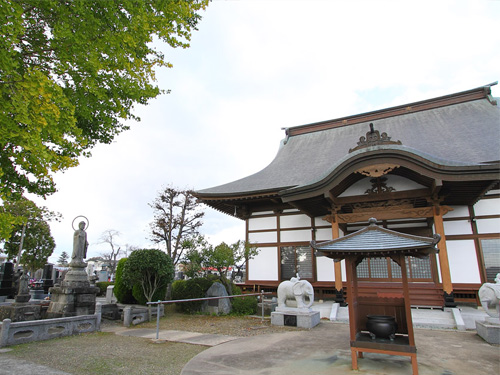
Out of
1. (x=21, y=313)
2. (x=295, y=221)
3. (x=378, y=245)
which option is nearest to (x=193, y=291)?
(x=295, y=221)

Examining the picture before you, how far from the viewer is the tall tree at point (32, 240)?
24.3m

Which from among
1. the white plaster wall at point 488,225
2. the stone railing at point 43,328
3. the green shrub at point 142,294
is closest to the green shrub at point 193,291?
the green shrub at point 142,294

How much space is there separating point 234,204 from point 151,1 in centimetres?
934

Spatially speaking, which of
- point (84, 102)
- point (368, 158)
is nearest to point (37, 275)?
point (84, 102)

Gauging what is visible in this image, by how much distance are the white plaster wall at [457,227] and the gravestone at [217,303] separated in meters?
8.24

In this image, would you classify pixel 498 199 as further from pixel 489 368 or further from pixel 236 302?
pixel 236 302

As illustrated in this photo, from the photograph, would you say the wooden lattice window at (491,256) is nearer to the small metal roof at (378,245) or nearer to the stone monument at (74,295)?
the small metal roof at (378,245)

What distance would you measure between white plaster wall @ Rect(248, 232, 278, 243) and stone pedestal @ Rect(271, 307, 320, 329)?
450 cm

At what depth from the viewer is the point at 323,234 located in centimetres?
1177

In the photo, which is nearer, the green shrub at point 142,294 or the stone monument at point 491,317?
the stone monument at point 491,317

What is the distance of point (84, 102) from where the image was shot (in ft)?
18.3

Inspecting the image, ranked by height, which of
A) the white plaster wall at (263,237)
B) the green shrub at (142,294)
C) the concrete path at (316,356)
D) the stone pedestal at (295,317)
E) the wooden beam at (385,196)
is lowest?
the concrete path at (316,356)

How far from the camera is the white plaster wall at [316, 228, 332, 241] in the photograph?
1169cm

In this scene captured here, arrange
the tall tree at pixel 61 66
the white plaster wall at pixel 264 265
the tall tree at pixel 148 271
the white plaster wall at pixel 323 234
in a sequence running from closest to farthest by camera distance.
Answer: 1. the tall tree at pixel 61 66
2. the tall tree at pixel 148 271
3. the white plaster wall at pixel 323 234
4. the white plaster wall at pixel 264 265
